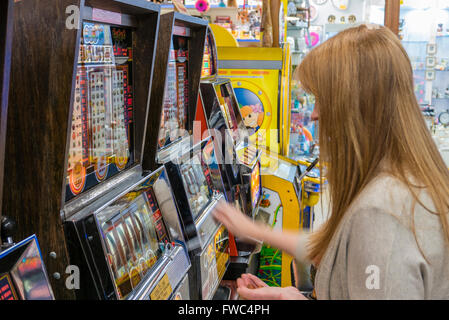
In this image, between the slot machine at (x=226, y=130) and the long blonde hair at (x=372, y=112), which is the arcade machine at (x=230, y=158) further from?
the long blonde hair at (x=372, y=112)

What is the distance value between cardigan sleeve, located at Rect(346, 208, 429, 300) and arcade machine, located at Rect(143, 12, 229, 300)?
748 mm

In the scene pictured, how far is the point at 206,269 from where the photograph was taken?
1716mm

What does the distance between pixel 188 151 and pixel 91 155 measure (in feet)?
2.07

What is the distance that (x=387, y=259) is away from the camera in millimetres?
962

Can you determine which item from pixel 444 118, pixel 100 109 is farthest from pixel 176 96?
pixel 444 118

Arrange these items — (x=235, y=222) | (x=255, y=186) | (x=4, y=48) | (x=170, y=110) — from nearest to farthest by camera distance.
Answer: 1. (x=4, y=48)
2. (x=235, y=222)
3. (x=170, y=110)
4. (x=255, y=186)

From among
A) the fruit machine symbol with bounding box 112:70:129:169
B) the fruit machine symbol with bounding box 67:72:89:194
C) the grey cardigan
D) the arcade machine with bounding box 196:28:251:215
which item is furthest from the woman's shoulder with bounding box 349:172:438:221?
the arcade machine with bounding box 196:28:251:215

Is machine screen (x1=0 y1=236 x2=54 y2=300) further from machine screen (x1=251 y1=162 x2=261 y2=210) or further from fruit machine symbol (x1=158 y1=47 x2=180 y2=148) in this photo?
machine screen (x1=251 y1=162 x2=261 y2=210)

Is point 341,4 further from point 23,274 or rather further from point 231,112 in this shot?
point 23,274

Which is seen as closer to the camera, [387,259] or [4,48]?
[4,48]

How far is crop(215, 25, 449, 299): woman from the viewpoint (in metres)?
0.98

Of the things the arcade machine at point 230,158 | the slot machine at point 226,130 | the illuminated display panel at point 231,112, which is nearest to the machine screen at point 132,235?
the arcade machine at point 230,158

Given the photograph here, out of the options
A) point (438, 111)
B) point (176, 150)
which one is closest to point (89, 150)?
point (176, 150)
